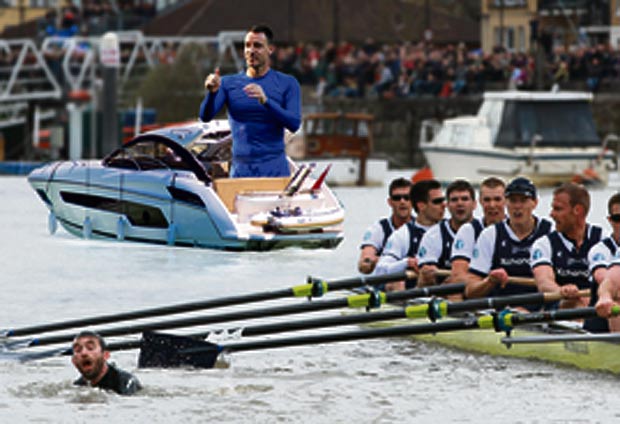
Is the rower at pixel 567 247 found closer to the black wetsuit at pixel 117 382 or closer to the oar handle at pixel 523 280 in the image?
the oar handle at pixel 523 280

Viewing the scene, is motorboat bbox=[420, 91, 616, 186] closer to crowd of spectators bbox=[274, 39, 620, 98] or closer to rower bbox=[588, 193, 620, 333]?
crowd of spectators bbox=[274, 39, 620, 98]

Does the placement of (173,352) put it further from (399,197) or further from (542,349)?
(399,197)

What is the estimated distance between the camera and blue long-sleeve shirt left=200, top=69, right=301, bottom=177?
15055mm

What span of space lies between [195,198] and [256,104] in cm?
127

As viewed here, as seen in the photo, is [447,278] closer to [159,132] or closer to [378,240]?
[378,240]

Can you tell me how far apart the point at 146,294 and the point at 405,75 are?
2317 cm

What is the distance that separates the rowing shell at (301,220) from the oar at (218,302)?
4.47 meters

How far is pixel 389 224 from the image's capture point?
40.1 feet

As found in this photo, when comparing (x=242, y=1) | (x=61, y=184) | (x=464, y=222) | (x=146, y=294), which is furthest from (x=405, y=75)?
(x=464, y=222)

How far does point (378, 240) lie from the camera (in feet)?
40.2

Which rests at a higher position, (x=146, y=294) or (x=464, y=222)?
(x=464, y=222)

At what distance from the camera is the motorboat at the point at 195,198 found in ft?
52.3

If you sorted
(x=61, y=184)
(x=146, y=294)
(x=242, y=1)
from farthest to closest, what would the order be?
(x=242, y=1) → (x=61, y=184) → (x=146, y=294)

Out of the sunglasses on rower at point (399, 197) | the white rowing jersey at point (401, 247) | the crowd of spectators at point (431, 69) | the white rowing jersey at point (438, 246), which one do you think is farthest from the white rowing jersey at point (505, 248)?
the crowd of spectators at point (431, 69)
